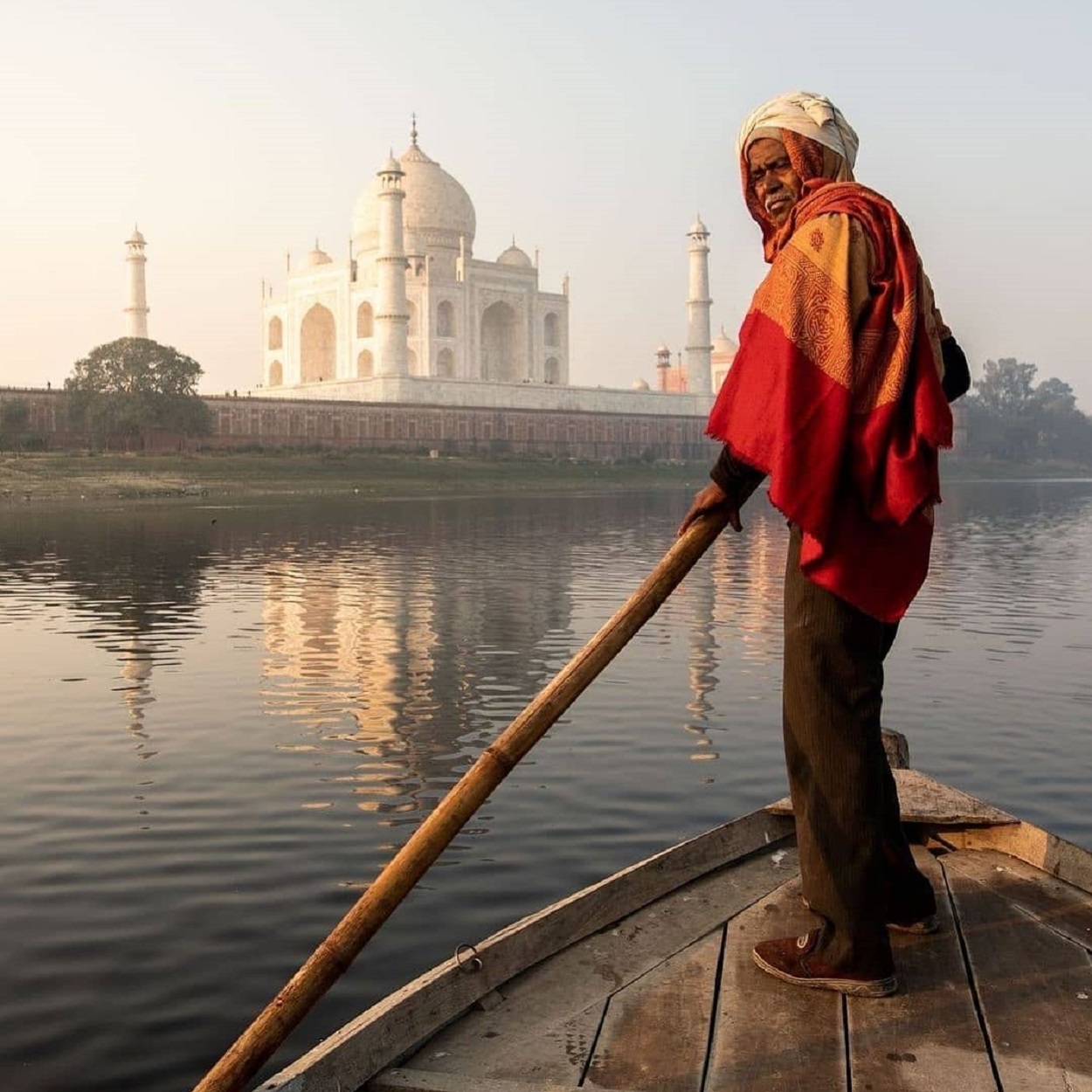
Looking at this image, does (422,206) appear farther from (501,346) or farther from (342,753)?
(342,753)

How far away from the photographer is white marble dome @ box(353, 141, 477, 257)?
64.2 meters

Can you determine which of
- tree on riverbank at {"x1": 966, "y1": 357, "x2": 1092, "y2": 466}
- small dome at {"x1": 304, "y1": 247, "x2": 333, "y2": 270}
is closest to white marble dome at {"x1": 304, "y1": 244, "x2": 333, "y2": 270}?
small dome at {"x1": 304, "y1": 247, "x2": 333, "y2": 270}

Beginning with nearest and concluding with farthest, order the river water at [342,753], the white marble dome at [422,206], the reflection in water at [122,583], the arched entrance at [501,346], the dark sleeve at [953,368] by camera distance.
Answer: the dark sleeve at [953,368], the river water at [342,753], the reflection in water at [122,583], the white marble dome at [422,206], the arched entrance at [501,346]

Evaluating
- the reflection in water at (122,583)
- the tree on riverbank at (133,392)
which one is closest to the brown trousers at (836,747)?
the reflection in water at (122,583)

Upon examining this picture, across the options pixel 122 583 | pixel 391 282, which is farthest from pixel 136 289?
pixel 122 583

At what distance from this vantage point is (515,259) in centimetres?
6819

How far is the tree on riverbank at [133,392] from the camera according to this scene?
4328 centimetres

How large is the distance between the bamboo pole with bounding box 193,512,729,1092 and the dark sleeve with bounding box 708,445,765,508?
6 cm

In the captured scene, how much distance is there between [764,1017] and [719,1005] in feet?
0.30

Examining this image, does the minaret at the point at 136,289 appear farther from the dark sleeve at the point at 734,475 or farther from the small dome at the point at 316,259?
the dark sleeve at the point at 734,475

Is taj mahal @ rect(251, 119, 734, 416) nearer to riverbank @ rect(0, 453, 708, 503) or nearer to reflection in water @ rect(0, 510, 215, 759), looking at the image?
riverbank @ rect(0, 453, 708, 503)

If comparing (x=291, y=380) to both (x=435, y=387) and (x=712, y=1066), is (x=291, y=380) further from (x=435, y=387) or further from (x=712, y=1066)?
(x=712, y=1066)

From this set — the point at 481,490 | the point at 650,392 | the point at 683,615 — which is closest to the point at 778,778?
the point at 683,615

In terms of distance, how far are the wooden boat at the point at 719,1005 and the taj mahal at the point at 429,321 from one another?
54975 mm
